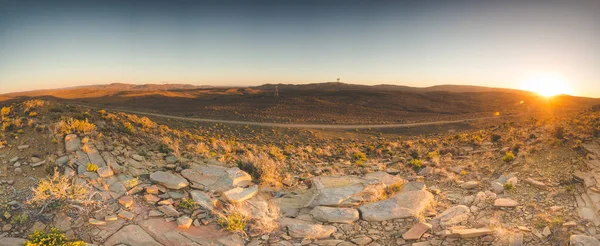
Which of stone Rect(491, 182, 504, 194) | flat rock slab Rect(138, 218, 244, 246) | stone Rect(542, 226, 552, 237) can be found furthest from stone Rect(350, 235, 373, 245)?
stone Rect(491, 182, 504, 194)

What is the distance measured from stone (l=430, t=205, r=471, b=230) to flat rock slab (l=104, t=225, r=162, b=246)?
6.58 meters

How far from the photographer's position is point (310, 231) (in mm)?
6867

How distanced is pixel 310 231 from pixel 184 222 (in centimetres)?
307

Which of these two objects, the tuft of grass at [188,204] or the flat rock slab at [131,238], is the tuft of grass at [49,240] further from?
the tuft of grass at [188,204]

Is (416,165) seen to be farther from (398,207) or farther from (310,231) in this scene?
(310,231)

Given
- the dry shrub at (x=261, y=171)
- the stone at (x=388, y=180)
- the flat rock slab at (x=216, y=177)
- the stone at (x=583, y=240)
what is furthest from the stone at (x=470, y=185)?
the flat rock slab at (x=216, y=177)

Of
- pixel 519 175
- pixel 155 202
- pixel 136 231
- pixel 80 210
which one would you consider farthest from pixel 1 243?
Answer: pixel 519 175

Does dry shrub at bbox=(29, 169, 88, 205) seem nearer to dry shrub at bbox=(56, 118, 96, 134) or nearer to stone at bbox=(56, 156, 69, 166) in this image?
stone at bbox=(56, 156, 69, 166)

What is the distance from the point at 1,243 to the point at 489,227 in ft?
34.1

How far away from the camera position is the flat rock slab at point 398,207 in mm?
7508

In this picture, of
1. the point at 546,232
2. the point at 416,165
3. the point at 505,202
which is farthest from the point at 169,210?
the point at 416,165

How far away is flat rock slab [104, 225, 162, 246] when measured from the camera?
625cm

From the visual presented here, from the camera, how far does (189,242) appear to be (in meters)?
6.38

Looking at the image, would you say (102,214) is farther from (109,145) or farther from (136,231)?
(109,145)
